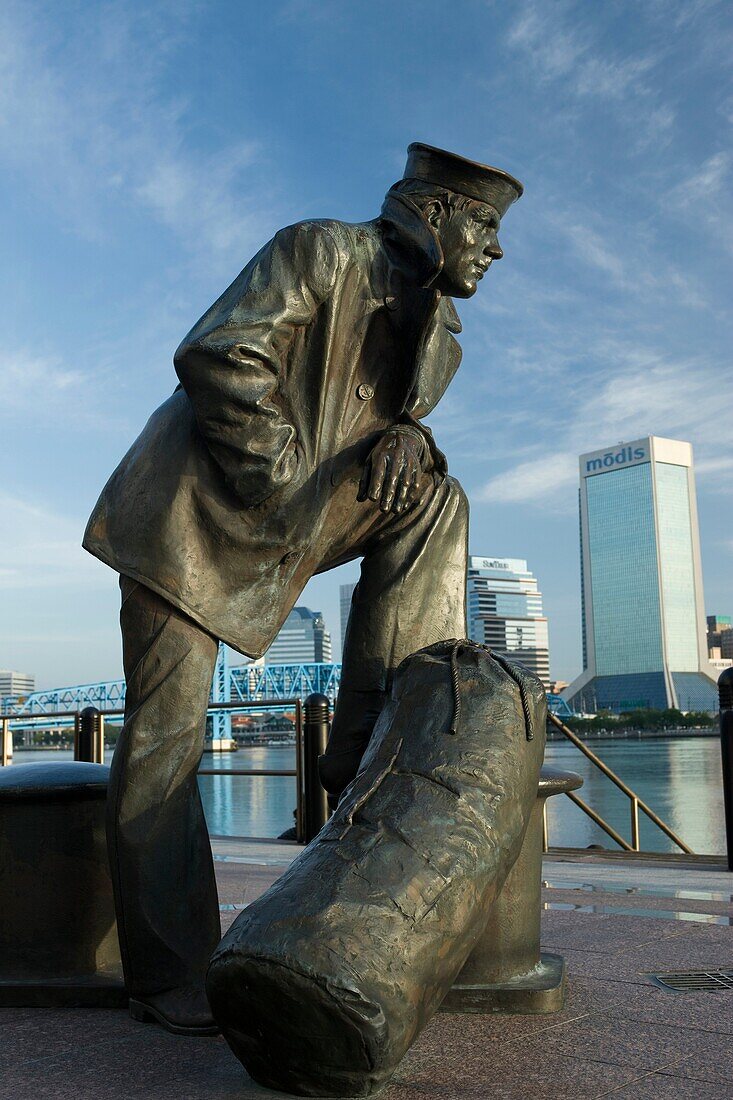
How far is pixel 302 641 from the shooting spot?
118562 millimetres

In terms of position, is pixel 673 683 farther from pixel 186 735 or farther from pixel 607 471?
pixel 186 735

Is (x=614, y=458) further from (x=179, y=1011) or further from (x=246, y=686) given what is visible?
Answer: (x=179, y=1011)

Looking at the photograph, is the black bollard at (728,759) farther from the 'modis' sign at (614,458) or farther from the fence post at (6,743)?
the 'modis' sign at (614,458)

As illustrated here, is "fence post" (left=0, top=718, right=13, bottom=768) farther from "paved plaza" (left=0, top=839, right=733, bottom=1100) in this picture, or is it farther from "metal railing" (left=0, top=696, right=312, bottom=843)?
"paved plaza" (left=0, top=839, right=733, bottom=1100)

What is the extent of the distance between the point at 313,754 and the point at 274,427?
5394mm

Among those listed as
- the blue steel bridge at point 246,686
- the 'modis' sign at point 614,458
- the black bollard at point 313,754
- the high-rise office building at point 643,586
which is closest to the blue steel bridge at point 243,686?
the blue steel bridge at point 246,686

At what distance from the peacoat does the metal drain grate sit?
130cm

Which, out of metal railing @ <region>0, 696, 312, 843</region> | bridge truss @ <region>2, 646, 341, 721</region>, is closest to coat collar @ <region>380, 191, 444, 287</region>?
metal railing @ <region>0, 696, 312, 843</region>

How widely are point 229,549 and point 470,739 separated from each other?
74 centimetres

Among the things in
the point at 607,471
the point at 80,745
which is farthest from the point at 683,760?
the point at 607,471

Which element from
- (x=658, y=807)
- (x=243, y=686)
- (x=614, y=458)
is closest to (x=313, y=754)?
(x=658, y=807)

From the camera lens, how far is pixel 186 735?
230 centimetres

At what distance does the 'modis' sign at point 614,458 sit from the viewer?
121375mm

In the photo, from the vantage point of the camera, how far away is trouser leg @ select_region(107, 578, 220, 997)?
222 centimetres
